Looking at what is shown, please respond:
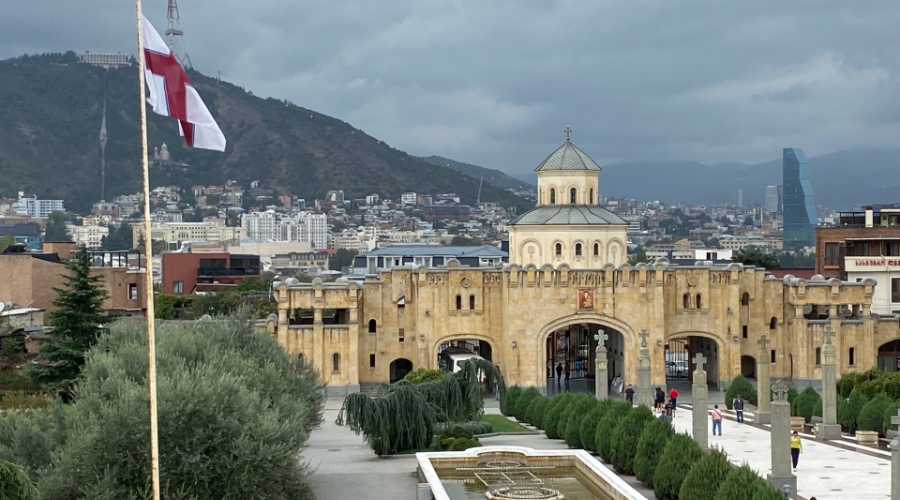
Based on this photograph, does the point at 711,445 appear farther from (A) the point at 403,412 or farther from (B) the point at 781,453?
(A) the point at 403,412

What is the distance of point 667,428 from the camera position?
3241 cm

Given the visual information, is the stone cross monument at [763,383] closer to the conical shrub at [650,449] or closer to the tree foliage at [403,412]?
the tree foliage at [403,412]

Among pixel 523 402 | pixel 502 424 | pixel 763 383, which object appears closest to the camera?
pixel 502 424

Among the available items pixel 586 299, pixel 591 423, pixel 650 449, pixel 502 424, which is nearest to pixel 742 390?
pixel 586 299

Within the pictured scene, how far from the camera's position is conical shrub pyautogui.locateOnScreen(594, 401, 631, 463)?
116 ft

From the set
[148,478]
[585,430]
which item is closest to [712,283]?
[585,430]

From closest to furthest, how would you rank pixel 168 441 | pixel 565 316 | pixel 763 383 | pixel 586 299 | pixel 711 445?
pixel 168 441, pixel 711 445, pixel 763 383, pixel 586 299, pixel 565 316

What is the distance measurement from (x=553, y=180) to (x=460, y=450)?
93.3 ft

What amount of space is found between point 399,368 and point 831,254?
99.2ft

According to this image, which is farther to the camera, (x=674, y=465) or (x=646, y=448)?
(x=646, y=448)

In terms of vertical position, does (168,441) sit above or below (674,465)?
above

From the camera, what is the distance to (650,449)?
105 feet

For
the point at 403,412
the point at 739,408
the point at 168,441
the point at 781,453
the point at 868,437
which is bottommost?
the point at 868,437

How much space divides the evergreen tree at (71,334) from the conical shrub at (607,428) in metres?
15.5
